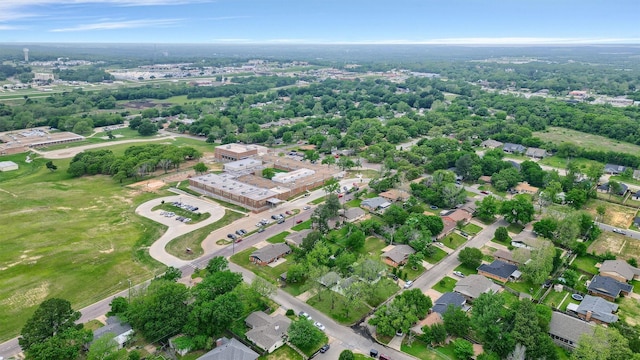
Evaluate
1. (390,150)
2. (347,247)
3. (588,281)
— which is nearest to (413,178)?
(390,150)

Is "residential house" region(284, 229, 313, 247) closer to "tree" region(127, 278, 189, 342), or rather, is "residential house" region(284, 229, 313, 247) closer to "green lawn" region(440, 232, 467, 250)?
"tree" region(127, 278, 189, 342)

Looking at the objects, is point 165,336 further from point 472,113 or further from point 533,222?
point 472,113

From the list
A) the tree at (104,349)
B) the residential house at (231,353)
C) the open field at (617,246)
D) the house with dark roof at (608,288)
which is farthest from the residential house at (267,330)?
the open field at (617,246)

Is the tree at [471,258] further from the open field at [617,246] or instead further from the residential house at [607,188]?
the residential house at [607,188]

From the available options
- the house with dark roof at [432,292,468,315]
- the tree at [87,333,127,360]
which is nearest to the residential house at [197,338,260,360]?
the tree at [87,333,127,360]

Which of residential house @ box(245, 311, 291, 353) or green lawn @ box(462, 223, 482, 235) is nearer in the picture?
residential house @ box(245, 311, 291, 353)

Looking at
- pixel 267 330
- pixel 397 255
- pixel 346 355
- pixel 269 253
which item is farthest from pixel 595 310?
pixel 269 253
